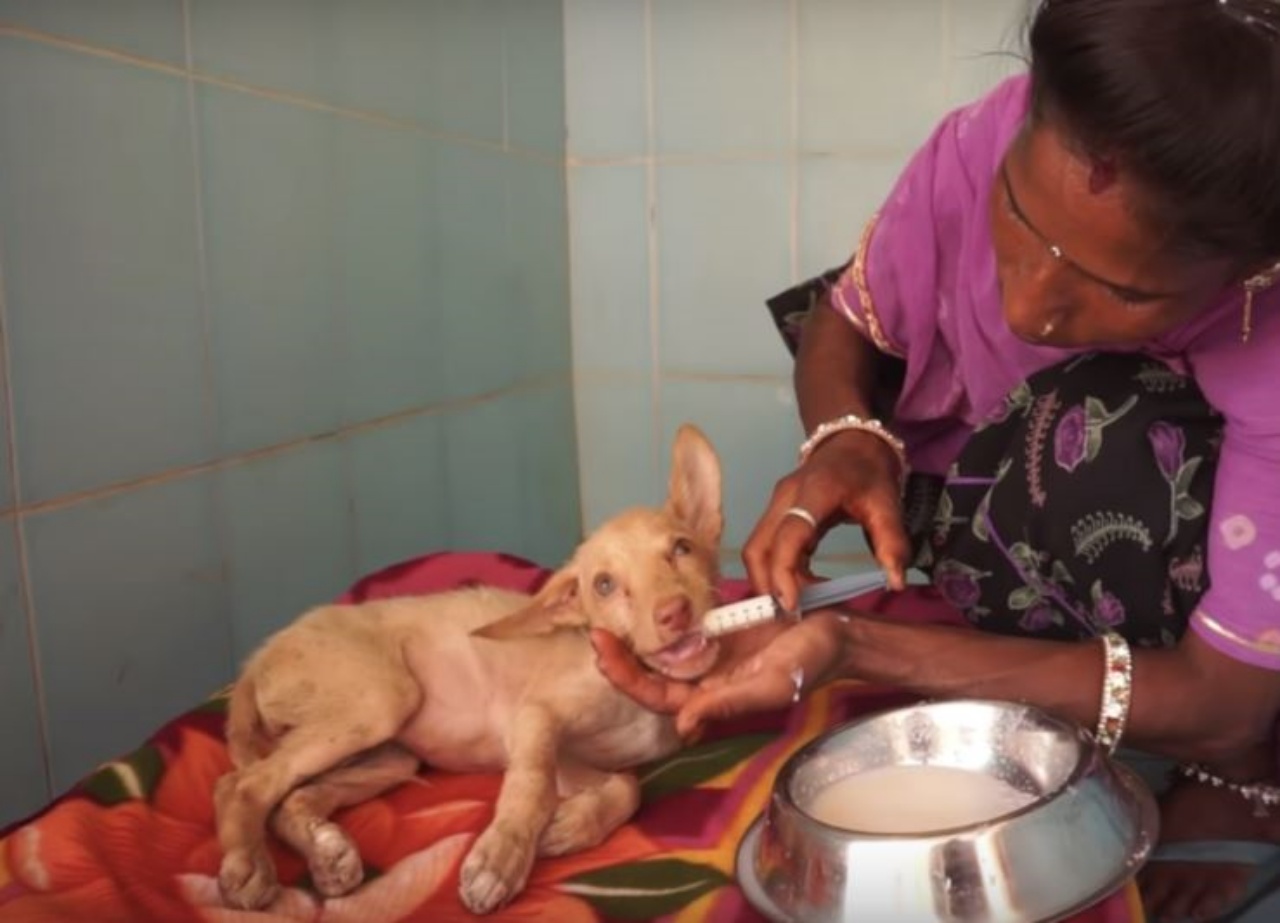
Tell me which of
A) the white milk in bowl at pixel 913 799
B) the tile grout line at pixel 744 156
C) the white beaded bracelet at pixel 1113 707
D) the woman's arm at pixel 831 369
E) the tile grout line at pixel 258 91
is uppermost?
the tile grout line at pixel 258 91

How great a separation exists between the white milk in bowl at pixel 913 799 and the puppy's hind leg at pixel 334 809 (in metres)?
0.43

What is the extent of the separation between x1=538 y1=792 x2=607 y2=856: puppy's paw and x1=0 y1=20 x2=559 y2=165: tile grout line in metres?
0.99

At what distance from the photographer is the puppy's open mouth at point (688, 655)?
126 centimetres

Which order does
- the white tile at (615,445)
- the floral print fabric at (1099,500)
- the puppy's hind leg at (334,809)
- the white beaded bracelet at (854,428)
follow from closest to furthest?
1. the puppy's hind leg at (334,809)
2. the floral print fabric at (1099,500)
3. the white beaded bracelet at (854,428)
4. the white tile at (615,445)

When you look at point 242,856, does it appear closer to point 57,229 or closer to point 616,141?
point 57,229

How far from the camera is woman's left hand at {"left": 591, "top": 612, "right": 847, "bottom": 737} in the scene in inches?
44.9

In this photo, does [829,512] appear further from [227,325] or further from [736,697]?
[227,325]

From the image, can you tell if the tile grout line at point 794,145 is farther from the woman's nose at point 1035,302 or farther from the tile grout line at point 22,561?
the tile grout line at point 22,561

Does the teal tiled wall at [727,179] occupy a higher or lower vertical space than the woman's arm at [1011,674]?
higher

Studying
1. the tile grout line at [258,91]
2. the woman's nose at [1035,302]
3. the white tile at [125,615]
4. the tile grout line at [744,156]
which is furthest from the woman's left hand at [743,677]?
the tile grout line at [744,156]

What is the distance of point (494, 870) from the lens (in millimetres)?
1119

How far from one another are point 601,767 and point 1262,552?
2.33ft

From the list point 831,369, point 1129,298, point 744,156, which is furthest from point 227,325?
point 744,156

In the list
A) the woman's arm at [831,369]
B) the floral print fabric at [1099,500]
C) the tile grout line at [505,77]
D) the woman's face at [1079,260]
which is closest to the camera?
the woman's face at [1079,260]
